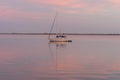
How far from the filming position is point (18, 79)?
51.3ft

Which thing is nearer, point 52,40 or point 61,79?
point 61,79

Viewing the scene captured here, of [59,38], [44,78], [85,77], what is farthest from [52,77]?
[59,38]

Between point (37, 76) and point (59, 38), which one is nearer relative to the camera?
point (37, 76)

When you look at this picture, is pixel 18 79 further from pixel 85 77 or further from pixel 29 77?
pixel 85 77

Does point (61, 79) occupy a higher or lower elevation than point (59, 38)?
lower

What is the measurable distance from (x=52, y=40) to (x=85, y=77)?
5303 centimetres

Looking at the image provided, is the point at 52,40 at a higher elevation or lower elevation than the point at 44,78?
higher

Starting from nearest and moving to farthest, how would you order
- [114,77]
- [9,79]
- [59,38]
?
[9,79] → [114,77] → [59,38]

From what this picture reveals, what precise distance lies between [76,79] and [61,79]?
0.80 m

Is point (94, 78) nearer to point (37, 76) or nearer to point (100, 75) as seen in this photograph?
point (100, 75)

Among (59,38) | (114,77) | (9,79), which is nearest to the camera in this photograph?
(9,79)

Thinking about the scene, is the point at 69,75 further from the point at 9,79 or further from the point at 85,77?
the point at 9,79

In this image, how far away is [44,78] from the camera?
53.3ft

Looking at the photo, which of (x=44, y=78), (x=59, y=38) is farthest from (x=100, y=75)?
(x=59, y=38)
